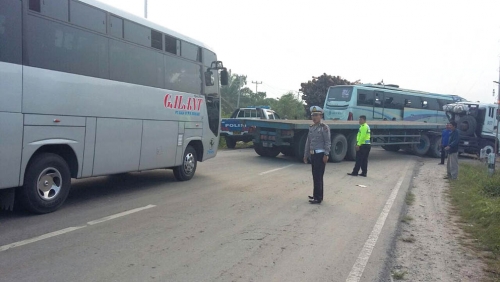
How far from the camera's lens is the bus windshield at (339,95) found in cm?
2348

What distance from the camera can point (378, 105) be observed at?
973 inches

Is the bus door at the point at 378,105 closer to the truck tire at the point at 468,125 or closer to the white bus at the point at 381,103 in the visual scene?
the white bus at the point at 381,103

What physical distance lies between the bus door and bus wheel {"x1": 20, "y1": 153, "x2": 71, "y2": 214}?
20.2 metres

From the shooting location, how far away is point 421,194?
10.3m

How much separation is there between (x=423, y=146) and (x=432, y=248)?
15932 mm

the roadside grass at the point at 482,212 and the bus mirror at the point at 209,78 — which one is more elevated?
the bus mirror at the point at 209,78

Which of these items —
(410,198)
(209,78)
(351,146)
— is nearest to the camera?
(410,198)

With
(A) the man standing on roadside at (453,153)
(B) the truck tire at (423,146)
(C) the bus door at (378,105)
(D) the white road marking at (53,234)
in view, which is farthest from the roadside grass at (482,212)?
(C) the bus door at (378,105)

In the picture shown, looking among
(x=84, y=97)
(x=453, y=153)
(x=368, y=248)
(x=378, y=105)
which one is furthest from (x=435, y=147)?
(x=84, y=97)

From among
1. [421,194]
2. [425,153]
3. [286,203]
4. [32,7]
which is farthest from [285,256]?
[425,153]

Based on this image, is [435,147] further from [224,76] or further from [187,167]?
[187,167]

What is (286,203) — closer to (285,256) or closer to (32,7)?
(285,256)

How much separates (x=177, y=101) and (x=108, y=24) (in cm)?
257

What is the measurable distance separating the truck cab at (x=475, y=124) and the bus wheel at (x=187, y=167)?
50.4 feet
